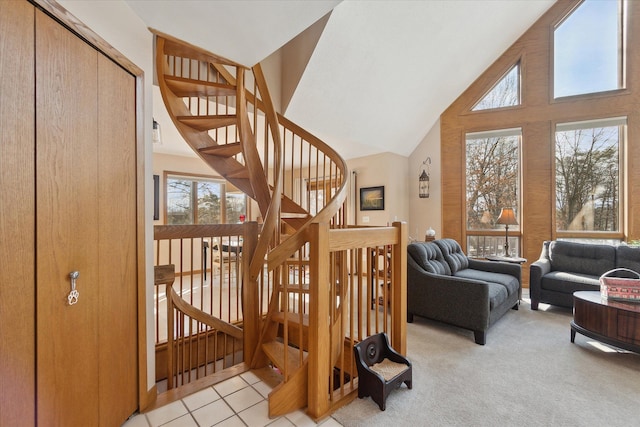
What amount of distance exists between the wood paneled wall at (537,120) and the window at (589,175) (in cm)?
12

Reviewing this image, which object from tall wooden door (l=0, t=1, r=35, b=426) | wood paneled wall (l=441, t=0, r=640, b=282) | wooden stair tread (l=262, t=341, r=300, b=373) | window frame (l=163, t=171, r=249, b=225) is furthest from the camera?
window frame (l=163, t=171, r=249, b=225)

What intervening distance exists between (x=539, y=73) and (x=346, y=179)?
4.73 meters

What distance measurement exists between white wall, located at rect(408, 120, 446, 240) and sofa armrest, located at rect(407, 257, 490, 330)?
2.62 metres

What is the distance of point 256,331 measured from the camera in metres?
2.34

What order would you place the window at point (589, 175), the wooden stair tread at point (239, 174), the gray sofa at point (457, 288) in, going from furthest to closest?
the window at point (589, 175) → the wooden stair tread at point (239, 174) → the gray sofa at point (457, 288)

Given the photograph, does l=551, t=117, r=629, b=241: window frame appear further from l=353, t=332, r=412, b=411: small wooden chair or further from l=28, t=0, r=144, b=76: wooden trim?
l=28, t=0, r=144, b=76: wooden trim

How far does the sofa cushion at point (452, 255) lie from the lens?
11.4 ft

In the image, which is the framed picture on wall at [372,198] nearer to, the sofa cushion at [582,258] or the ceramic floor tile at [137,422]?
the sofa cushion at [582,258]

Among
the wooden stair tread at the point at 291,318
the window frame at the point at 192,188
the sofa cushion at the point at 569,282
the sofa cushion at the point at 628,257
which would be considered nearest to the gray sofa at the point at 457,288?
the sofa cushion at the point at 569,282

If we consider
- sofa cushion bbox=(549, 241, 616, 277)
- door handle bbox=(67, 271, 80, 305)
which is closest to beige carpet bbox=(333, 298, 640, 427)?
sofa cushion bbox=(549, 241, 616, 277)

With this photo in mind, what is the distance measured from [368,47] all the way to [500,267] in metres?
3.19

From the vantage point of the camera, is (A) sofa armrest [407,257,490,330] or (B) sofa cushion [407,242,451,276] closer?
(A) sofa armrest [407,257,490,330]

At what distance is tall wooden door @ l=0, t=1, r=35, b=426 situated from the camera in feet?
3.29

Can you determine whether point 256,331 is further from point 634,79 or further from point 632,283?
point 634,79
